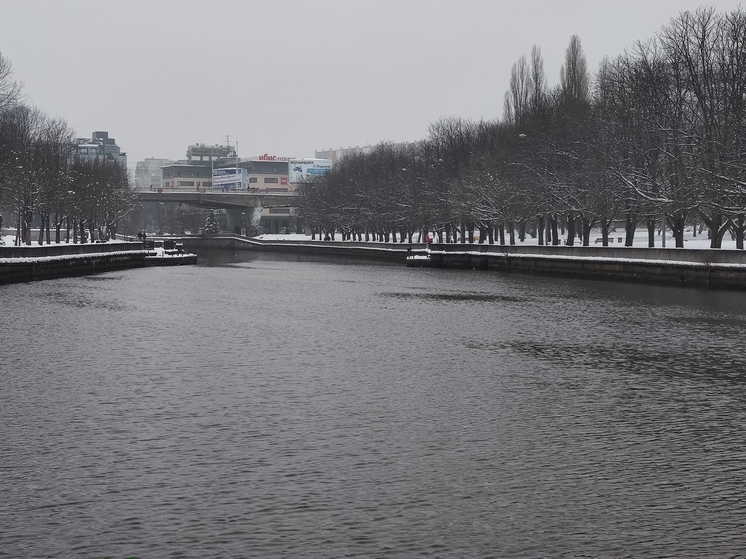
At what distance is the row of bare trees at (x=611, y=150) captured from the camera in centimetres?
5641

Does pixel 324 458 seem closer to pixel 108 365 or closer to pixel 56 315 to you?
pixel 108 365

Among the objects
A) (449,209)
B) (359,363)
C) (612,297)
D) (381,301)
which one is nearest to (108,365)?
(359,363)

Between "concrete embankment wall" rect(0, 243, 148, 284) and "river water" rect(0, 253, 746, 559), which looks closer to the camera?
"river water" rect(0, 253, 746, 559)

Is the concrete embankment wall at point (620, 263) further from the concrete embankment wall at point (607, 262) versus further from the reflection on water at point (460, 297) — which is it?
the reflection on water at point (460, 297)

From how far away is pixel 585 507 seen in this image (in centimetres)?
1013

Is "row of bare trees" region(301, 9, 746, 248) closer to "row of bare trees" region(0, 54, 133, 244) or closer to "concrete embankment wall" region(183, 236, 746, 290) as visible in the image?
"concrete embankment wall" region(183, 236, 746, 290)

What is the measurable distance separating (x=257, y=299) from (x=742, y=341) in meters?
20.4

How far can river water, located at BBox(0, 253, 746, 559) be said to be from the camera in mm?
9297

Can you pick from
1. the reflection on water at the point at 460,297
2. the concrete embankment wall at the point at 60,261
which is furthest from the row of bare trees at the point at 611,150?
the concrete embankment wall at the point at 60,261

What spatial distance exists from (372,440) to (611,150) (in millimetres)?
57159

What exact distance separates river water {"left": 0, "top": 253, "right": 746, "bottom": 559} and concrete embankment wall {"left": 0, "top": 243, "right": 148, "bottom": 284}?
2606 centimetres

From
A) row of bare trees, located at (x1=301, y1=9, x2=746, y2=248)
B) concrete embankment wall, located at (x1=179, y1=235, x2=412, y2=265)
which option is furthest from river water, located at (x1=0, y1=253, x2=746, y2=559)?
concrete embankment wall, located at (x1=179, y1=235, x2=412, y2=265)

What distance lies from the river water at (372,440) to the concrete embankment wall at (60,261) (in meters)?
26.1

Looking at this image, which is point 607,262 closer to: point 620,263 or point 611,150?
point 620,263
